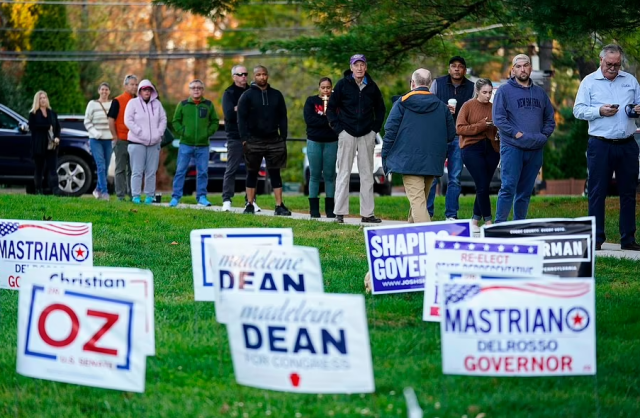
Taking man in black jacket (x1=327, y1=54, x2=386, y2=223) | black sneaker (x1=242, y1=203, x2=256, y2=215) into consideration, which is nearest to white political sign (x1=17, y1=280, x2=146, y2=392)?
man in black jacket (x1=327, y1=54, x2=386, y2=223)

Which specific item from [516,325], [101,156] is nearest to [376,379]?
[516,325]

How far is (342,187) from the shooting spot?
15.0 m

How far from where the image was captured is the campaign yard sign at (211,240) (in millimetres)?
7535

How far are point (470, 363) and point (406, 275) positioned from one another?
108 inches

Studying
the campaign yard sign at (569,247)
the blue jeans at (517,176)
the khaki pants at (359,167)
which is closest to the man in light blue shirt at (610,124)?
the blue jeans at (517,176)

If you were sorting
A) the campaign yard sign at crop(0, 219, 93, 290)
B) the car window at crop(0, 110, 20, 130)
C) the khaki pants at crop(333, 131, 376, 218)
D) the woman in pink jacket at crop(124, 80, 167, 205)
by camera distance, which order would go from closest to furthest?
the campaign yard sign at crop(0, 219, 93, 290) < the khaki pants at crop(333, 131, 376, 218) < the woman in pink jacket at crop(124, 80, 167, 205) < the car window at crop(0, 110, 20, 130)

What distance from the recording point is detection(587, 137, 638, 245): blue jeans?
1202cm

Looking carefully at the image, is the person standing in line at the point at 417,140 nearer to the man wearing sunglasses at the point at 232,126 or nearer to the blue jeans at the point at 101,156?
the man wearing sunglasses at the point at 232,126

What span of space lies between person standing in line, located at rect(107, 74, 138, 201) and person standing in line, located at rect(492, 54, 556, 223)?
24.1ft

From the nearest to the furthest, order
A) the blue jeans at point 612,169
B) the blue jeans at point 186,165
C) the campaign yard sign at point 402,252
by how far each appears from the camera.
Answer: the campaign yard sign at point 402,252, the blue jeans at point 612,169, the blue jeans at point 186,165

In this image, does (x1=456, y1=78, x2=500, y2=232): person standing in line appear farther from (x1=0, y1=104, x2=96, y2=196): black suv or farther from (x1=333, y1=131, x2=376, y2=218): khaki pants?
(x1=0, y1=104, x2=96, y2=196): black suv

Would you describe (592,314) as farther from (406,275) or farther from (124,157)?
(124,157)

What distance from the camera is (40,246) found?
27.1ft

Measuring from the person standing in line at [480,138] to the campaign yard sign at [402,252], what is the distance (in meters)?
4.97
